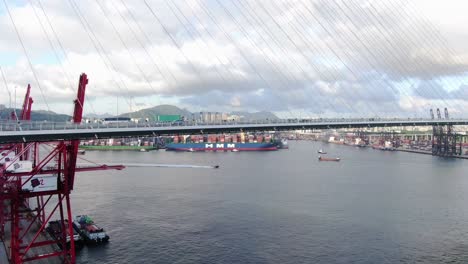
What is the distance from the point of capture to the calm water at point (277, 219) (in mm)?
16125

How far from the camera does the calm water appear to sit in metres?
16.1

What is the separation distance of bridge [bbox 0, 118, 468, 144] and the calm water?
15.6ft

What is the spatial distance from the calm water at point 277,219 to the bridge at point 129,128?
4.77 m

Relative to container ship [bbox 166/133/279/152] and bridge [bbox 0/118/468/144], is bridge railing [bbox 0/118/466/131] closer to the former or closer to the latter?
bridge [bbox 0/118/468/144]

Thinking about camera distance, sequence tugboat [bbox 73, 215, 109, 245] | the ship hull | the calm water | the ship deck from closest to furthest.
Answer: the ship deck, the calm water, tugboat [bbox 73, 215, 109, 245], the ship hull

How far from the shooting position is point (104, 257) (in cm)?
1592

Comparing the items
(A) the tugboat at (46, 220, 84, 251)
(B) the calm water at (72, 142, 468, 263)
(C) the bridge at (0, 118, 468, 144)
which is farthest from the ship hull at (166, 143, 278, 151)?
(A) the tugboat at (46, 220, 84, 251)

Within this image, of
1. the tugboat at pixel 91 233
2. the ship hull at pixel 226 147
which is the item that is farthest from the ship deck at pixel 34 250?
the ship hull at pixel 226 147

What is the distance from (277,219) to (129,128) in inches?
396

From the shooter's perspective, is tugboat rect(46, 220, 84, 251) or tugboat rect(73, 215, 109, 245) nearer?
tugboat rect(46, 220, 84, 251)

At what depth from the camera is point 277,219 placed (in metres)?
21.5

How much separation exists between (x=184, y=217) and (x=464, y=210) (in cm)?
1622

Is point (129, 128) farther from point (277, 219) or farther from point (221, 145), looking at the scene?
point (221, 145)

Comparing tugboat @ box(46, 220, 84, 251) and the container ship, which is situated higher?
the container ship
